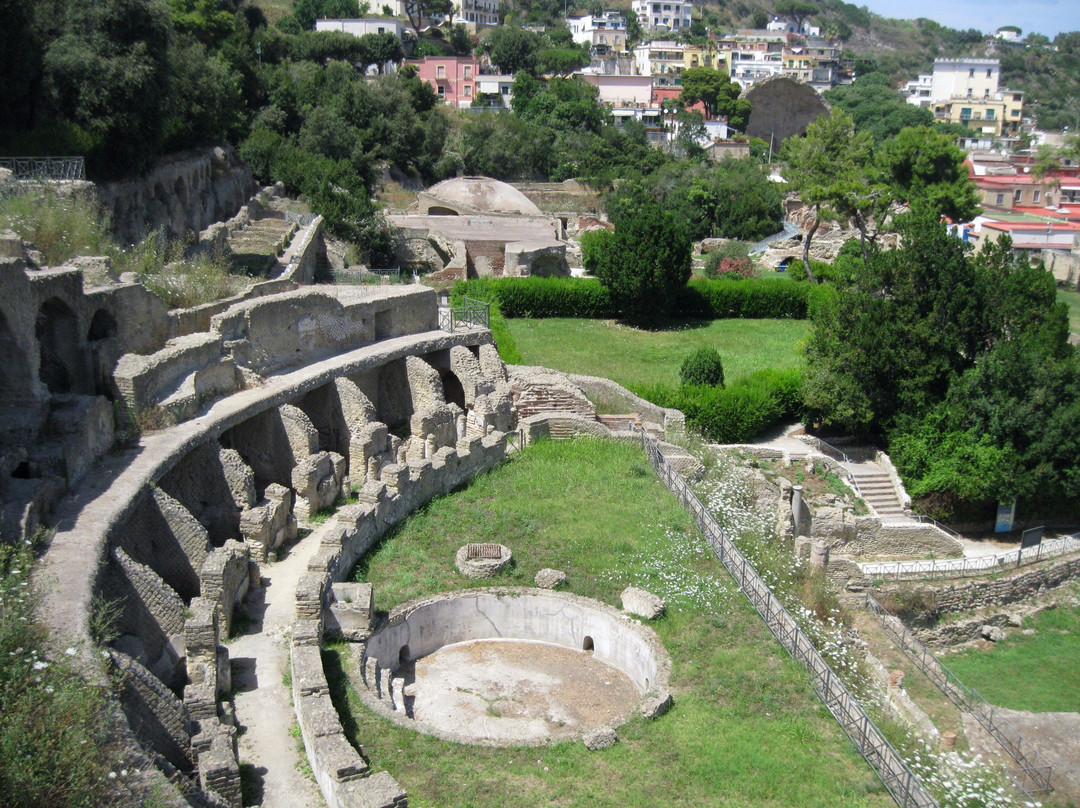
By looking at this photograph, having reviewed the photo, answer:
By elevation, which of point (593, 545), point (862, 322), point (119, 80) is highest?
point (119, 80)

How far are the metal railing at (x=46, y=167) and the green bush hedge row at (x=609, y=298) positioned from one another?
11608 mm

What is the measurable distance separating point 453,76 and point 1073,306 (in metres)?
50.8

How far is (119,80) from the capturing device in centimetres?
2280

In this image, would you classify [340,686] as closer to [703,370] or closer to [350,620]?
[350,620]

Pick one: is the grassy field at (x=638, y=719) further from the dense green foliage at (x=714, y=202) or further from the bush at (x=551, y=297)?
the dense green foliage at (x=714, y=202)

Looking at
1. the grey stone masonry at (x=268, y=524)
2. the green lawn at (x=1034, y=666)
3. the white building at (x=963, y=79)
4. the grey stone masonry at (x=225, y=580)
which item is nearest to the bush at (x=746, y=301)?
the green lawn at (x=1034, y=666)

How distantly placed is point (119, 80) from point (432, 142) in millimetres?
28647

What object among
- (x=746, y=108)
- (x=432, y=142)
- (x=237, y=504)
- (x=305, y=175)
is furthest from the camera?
(x=746, y=108)

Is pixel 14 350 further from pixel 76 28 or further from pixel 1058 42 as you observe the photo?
pixel 1058 42

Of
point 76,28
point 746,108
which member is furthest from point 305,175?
point 746,108

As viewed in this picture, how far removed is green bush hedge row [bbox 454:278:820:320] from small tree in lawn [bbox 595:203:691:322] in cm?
85

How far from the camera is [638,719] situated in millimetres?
10805

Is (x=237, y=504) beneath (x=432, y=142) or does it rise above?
beneath

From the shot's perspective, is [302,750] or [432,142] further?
[432,142]
